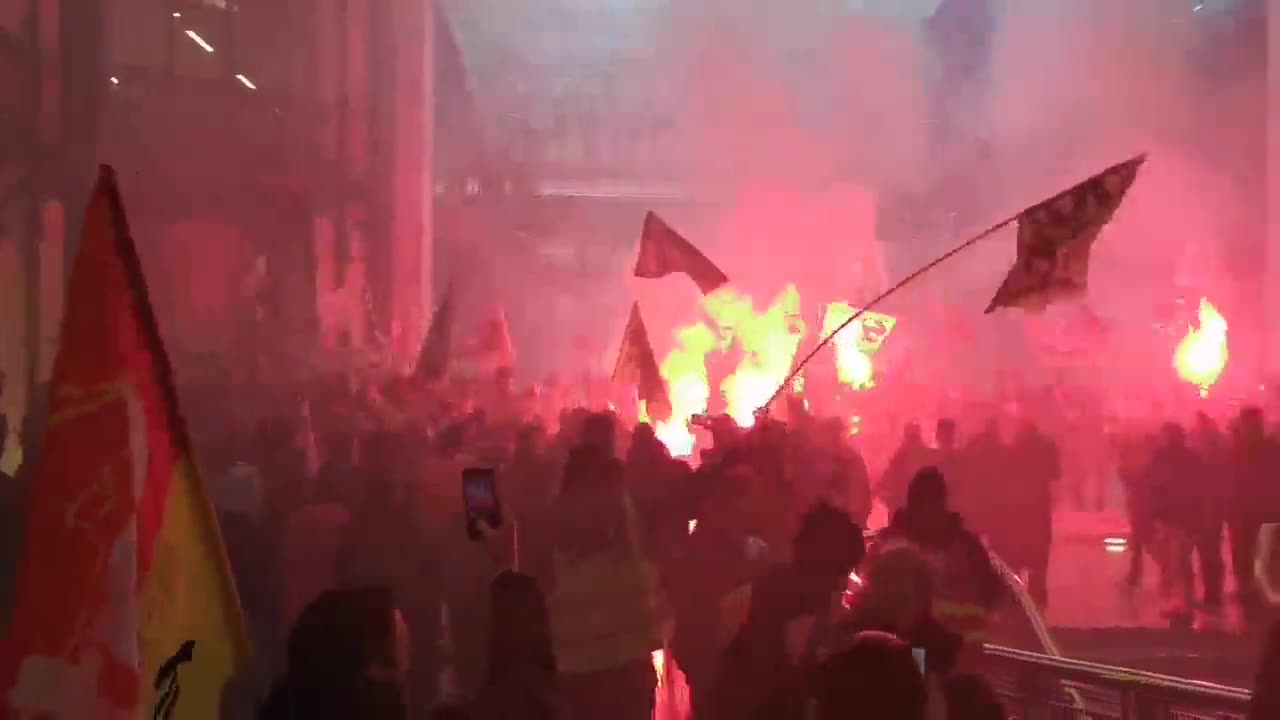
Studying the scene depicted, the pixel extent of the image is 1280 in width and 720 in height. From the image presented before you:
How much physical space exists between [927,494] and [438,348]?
3013 mm

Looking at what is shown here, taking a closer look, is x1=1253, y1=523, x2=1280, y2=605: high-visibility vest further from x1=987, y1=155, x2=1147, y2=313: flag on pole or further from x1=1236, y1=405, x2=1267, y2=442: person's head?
x1=1236, y1=405, x2=1267, y2=442: person's head

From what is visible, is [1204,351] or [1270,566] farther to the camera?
[1204,351]

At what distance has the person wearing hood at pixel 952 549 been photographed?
2752 mm

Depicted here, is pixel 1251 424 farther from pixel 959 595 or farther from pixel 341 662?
pixel 341 662

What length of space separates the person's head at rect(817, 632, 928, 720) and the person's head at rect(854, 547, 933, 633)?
38 cm

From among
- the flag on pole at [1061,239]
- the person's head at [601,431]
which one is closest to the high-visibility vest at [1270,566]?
the flag on pole at [1061,239]

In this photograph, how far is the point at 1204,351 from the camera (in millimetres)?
9391

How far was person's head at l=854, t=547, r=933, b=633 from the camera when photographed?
2277 millimetres

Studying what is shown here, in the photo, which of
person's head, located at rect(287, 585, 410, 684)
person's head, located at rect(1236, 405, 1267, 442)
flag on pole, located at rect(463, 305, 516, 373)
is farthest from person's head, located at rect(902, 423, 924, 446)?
person's head, located at rect(287, 585, 410, 684)

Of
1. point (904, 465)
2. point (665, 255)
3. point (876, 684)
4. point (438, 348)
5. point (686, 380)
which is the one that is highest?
point (665, 255)

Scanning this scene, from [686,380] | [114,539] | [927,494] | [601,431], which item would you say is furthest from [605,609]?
[686,380]

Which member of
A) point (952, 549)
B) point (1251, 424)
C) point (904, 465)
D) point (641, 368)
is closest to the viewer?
point (952, 549)

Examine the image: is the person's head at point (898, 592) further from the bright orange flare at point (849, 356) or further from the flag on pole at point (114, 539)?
the bright orange flare at point (849, 356)

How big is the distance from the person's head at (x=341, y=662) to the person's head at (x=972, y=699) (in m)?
0.96
